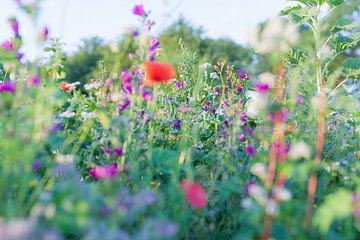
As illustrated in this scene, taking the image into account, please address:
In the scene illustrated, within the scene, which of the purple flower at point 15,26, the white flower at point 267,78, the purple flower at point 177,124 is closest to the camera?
the white flower at point 267,78

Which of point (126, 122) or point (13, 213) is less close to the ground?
point (126, 122)

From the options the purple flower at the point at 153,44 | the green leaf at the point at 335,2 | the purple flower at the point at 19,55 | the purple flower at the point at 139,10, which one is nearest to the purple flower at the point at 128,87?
the purple flower at the point at 153,44

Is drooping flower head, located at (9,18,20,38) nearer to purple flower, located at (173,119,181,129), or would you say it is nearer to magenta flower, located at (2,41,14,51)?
magenta flower, located at (2,41,14,51)

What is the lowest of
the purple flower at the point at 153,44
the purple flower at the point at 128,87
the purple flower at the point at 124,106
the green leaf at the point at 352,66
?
the purple flower at the point at 124,106

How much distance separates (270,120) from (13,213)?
100 centimetres

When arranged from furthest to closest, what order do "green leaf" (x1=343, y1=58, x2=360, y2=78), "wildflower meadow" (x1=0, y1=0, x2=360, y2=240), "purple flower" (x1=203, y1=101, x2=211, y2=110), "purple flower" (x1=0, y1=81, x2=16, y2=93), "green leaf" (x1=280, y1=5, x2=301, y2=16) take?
"green leaf" (x1=280, y1=5, x2=301, y2=16) < "green leaf" (x1=343, y1=58, x2=360, y2=78) < "purple flower" (x1=203, y1=101, x2=211, y2=110) < "purple flower" (x1=0, y1=81, x2=16, y2=93) < "wildflower meadow" (x1=0, y1=0, x2=360, y2=240)

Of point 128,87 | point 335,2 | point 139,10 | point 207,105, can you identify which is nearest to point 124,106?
point 128,87

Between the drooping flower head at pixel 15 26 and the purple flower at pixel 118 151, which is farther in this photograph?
the drooping flower head at pixel 15 26

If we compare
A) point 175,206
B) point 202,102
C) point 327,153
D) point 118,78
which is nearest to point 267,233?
point 175,206

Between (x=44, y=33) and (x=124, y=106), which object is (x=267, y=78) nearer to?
(x=124, y=106)

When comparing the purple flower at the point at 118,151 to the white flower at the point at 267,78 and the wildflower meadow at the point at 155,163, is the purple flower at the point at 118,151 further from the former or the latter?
the white flower at the point at 267,78

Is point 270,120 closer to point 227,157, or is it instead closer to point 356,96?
point 227,157

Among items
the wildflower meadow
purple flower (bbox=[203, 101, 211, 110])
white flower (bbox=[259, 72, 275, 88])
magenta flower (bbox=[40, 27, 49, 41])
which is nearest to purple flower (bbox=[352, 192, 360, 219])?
the wildflower meadow

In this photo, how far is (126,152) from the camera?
211 cm
